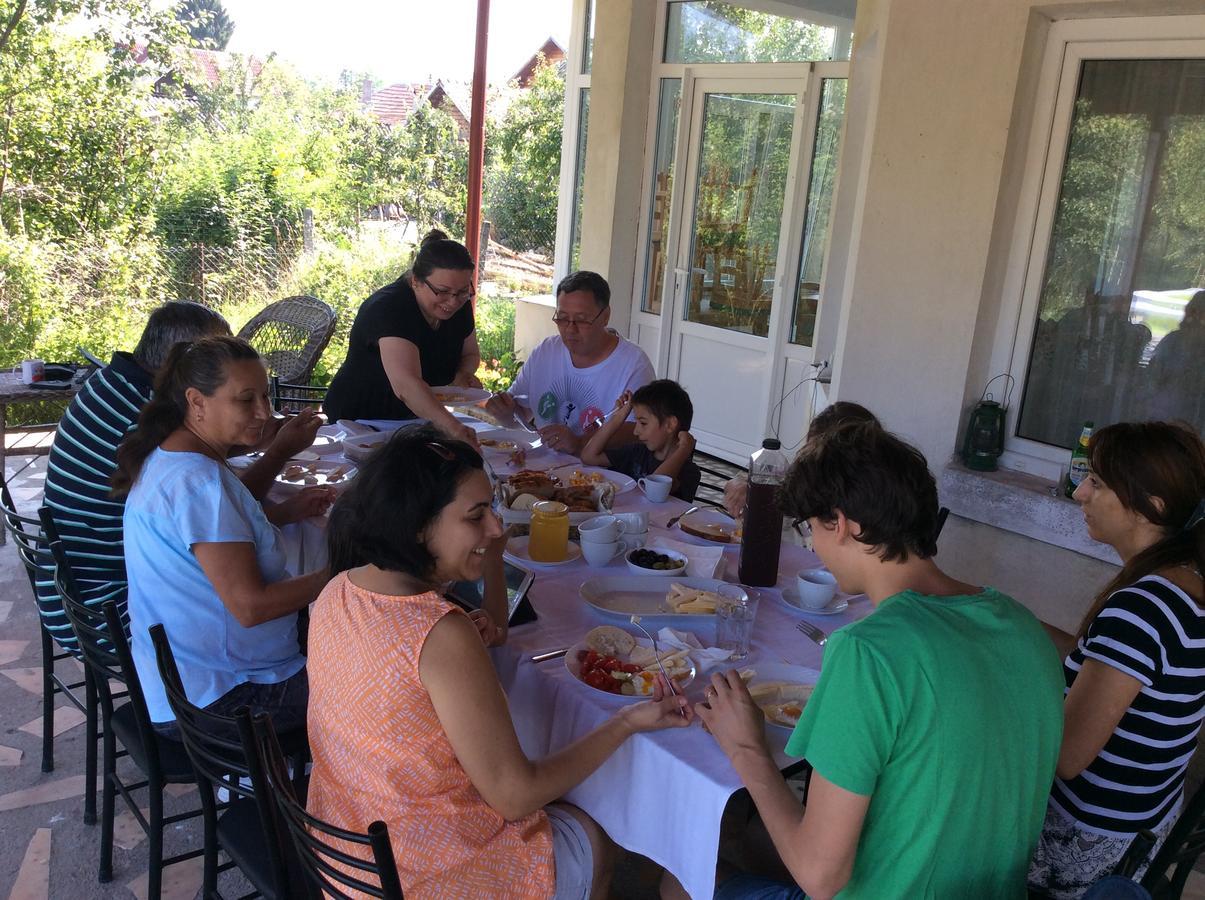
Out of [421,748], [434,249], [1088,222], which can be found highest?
[1088,222]

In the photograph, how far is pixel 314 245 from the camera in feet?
36.8

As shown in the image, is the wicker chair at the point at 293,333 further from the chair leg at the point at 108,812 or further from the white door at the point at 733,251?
the chair leg at the point at 108,812

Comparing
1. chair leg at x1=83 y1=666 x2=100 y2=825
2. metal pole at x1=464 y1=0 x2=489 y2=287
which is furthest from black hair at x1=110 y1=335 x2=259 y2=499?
metal pole at x1=464 y1=0 x2=489 y2=287

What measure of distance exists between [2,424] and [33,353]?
9.32 feet

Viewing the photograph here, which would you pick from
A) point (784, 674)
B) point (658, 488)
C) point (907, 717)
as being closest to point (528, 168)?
point (658, 488)

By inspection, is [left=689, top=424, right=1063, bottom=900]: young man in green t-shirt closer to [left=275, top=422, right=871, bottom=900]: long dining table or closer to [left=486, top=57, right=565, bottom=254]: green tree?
[left=275, top=422, right=871, bottom=900]: long dining table

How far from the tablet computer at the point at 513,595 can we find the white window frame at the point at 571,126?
599 centimetres

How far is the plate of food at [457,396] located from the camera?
369cm

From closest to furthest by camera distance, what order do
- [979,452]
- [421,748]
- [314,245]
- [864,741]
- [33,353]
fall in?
[864,741], [421,748], [979,452], [33,353], [314,245]

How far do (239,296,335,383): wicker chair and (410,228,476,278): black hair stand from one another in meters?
2.43

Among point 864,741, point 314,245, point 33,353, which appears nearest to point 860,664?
point 864,741

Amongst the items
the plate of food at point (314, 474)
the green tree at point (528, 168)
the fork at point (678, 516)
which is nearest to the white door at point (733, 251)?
the fork at point (678, 516)

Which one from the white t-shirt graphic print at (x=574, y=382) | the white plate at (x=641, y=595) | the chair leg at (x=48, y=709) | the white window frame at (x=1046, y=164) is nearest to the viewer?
the white plate at (x=641, y=595)

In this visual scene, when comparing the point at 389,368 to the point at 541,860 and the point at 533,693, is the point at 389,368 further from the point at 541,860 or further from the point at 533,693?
the point at 541,860
